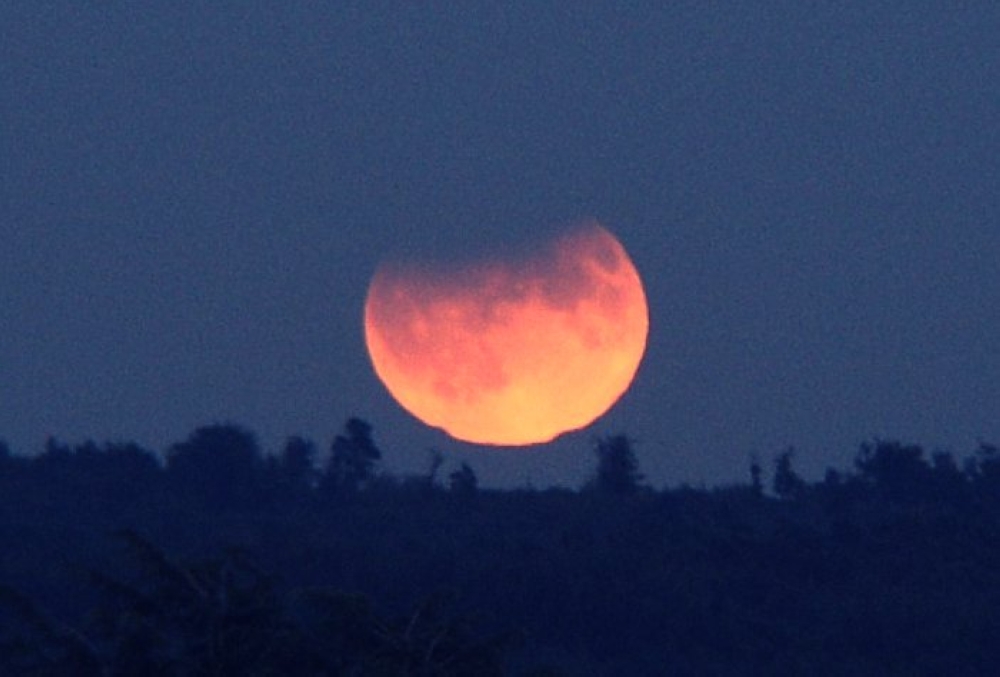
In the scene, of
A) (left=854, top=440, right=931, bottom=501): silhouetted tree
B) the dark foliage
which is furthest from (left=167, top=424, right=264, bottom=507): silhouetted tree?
(left=854, top=440, right=931, bottom=501): silhouetted tree

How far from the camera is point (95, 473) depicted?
62.1 m

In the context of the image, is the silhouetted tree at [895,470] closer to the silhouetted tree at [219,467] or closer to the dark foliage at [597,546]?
the dark foliage at [597,546]

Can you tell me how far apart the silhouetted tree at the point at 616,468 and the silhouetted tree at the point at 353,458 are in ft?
24.1

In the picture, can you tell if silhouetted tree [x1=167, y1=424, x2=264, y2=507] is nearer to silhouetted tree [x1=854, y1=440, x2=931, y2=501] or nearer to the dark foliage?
the dark foliage

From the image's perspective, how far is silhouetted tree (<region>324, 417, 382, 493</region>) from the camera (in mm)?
66625

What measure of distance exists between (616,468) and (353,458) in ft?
27.7

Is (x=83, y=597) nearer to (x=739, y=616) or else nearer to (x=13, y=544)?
(x=13, y=544)

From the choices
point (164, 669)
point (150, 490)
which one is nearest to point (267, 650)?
point (164, 669)

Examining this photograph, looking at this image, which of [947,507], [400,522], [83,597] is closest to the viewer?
[83,597]

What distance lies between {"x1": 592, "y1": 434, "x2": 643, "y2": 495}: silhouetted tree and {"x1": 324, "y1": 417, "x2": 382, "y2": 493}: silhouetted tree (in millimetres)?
7337

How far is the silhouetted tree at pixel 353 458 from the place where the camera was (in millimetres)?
66625

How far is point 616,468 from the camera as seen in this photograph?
225ft

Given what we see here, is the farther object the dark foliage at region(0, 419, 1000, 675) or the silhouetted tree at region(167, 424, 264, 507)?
the silhouetted tree at region(167, 424, 264, 507)

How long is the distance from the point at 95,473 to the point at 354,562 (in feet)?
55.1
